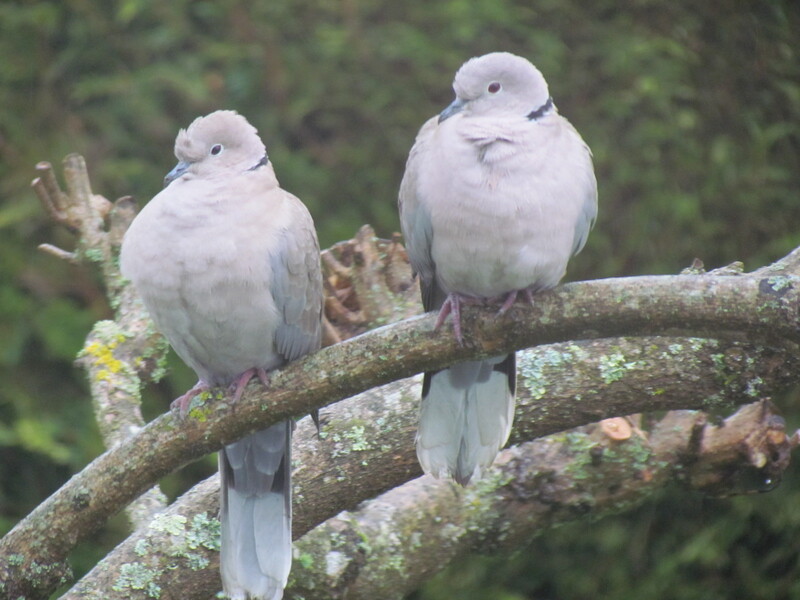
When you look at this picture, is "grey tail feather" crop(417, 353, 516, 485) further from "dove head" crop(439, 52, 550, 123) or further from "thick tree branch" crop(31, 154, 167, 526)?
"thick tree branch" crop(31, 154, 167, 526)

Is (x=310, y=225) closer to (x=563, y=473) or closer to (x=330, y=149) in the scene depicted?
(x=563, y=473)

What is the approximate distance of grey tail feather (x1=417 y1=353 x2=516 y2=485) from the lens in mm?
2535

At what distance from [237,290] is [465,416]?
2.14 ft

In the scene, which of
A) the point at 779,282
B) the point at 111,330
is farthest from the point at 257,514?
the point at 779,282

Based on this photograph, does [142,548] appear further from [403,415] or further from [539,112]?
[539,112]

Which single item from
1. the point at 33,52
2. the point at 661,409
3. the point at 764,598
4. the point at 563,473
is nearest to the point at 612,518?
the point at 764,598

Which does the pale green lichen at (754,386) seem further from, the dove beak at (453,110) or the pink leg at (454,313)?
the dove beak at (453,110)

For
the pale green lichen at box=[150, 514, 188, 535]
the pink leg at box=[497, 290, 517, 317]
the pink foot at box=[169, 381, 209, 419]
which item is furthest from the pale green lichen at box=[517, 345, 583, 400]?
the pale green lichen at box=[150, 514, 188, 535]

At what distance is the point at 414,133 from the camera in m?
4.32

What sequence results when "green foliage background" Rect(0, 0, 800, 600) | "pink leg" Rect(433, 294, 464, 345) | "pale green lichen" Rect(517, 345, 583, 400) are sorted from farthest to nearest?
1. "green foliage background" Rect(0, 0, 800, 600)
2. "pale green lichen" Rect(517, 345, 583, 400)
3. "pink leg" Rect(433, 294, 464, 345)

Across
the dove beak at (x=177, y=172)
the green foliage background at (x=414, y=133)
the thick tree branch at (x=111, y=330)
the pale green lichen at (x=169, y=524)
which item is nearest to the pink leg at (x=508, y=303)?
the dove beak at (x=177, y=172)

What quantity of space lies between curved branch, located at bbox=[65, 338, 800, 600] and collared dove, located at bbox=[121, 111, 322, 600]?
12 cm

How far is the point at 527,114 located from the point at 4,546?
1.61 meters

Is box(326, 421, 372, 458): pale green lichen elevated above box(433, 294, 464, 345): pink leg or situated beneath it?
situated beneath
